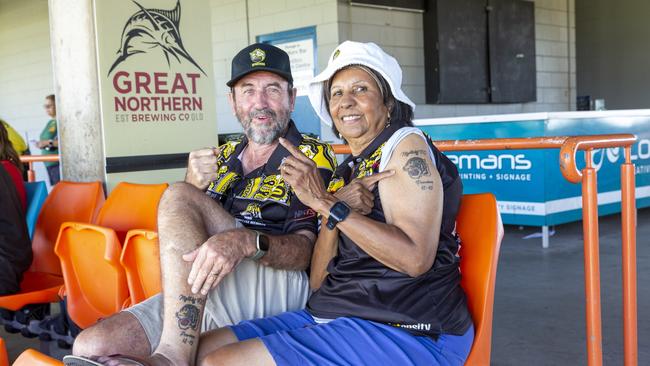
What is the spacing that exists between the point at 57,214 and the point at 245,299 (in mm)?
1852

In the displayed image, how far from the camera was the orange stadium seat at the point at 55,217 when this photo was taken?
3.36 m

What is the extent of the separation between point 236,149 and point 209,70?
7.03 ft

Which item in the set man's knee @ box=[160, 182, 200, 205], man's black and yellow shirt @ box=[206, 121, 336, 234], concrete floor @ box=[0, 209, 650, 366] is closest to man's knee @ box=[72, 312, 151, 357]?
man's knee @ box=[160, 182, 200, 205]

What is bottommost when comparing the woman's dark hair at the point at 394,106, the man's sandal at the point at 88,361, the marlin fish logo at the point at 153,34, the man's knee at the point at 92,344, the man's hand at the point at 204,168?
the man's knee at the point at 92,344

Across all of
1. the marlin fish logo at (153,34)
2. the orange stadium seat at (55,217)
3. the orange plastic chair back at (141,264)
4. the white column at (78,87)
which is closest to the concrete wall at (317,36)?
the marlin fish logo at (153,34)

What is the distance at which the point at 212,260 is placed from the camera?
1677mm

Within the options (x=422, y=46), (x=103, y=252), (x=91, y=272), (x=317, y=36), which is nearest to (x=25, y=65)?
(x=317, y=36)

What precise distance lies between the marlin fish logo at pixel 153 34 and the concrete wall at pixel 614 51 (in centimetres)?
998

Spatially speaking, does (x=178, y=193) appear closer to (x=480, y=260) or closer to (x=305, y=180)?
(x=305, y=180)

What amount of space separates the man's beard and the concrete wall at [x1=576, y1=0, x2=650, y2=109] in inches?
441

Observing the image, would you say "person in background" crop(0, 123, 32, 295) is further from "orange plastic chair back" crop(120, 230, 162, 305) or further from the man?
the man

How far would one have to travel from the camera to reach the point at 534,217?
5648 mm

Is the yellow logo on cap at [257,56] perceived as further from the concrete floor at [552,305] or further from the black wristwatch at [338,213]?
the concrete floor at [552,305]

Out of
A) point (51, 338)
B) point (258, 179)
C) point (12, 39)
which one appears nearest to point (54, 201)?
point (51, 338)
